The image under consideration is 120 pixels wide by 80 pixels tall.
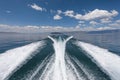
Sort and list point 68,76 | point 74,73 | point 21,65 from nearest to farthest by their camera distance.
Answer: point 68,76 → point 74,73 → point 21,65

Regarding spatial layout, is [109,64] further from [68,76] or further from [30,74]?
[30,74]

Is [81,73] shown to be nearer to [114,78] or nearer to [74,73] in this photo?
[74,73]

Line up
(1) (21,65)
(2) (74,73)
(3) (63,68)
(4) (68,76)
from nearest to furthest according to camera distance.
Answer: (4) (68,76) → (2) (74,73) → (3) (63,68) → (1) (21,65)

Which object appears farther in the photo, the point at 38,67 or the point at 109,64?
the point at 109,64

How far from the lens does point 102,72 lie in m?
11.6

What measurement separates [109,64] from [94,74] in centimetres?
397

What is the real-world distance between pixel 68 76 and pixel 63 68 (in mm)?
1693

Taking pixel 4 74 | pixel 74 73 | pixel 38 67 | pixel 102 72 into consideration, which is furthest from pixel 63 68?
pixel 4 74

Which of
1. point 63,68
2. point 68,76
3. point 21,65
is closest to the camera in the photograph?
point 68,76

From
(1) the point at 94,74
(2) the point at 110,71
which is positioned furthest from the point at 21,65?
(2) the point at 110,71

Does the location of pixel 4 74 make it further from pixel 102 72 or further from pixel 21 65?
pixel 102 72

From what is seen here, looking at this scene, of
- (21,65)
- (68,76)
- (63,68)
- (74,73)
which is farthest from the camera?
(21,65)

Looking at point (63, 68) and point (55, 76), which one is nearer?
point (55, 76)

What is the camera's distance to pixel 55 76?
10.3 m
